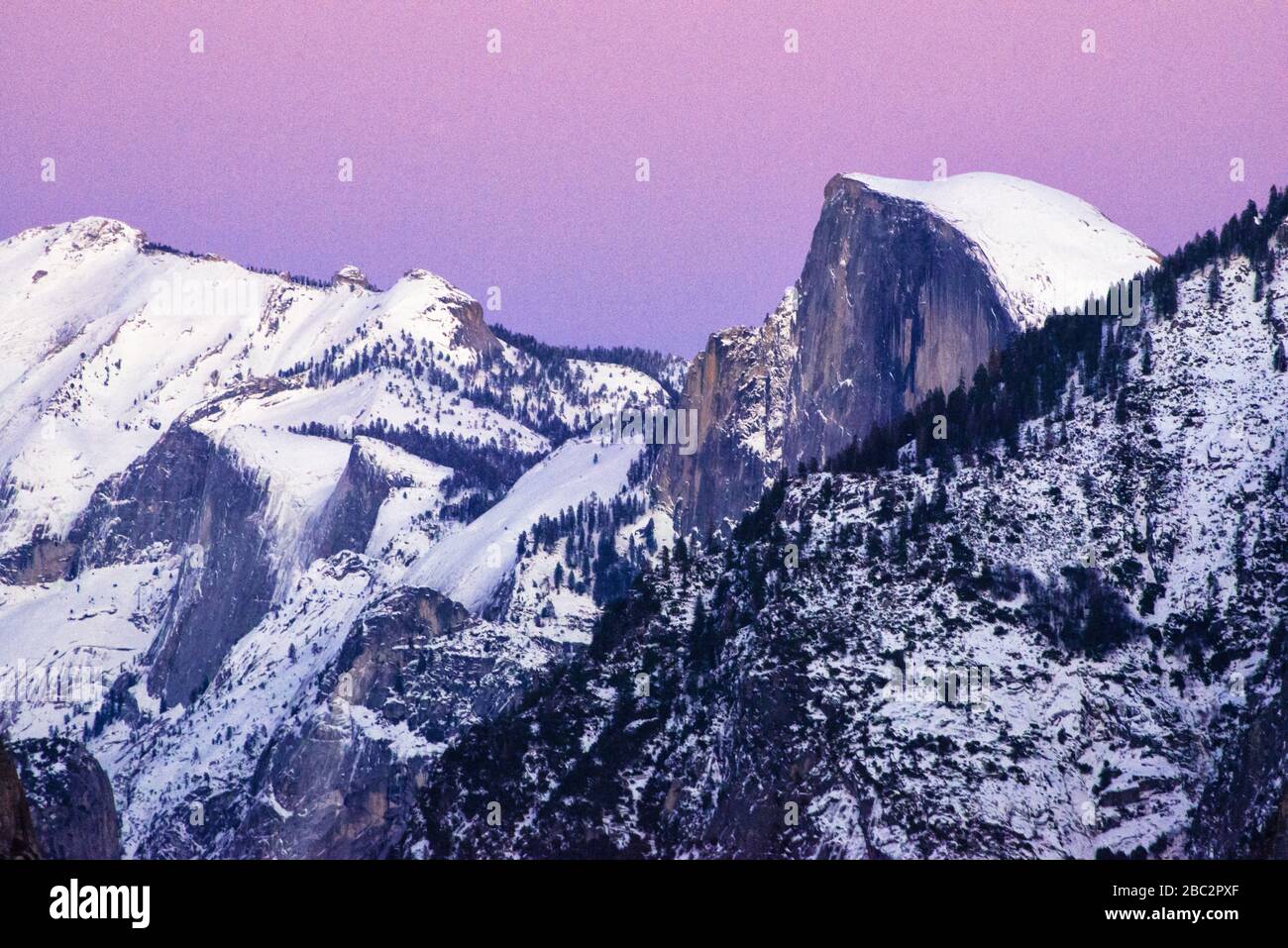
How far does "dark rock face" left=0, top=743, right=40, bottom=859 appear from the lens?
410ft

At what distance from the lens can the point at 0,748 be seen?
134000 millimetres

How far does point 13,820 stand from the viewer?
128 meters

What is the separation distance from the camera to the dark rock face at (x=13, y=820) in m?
125
